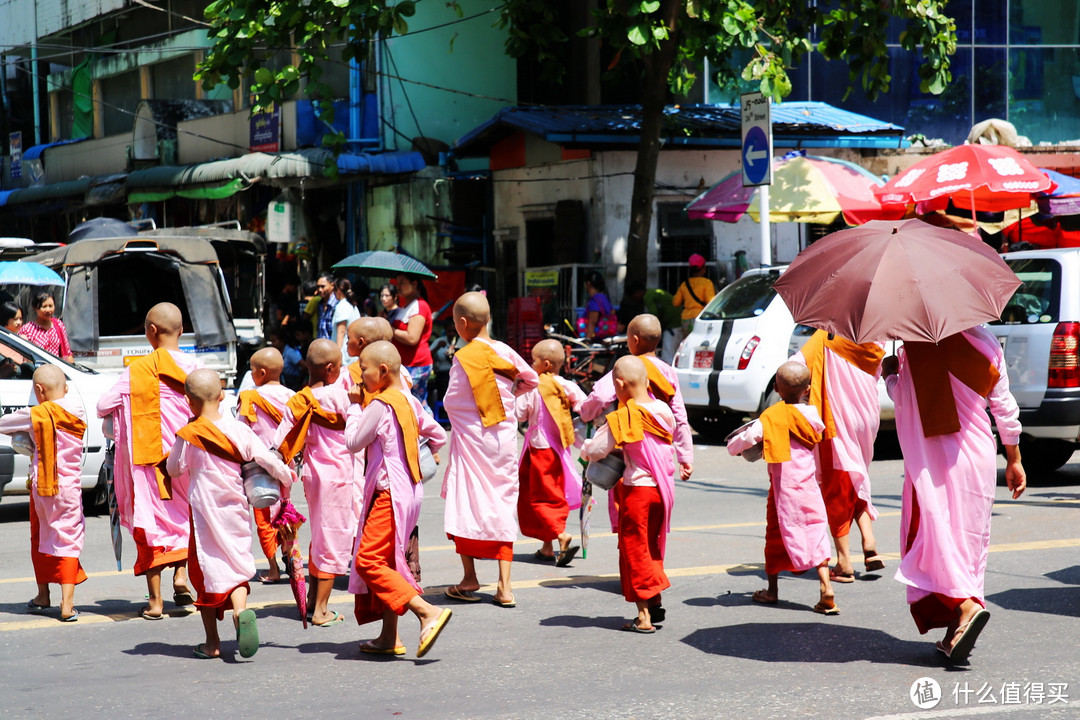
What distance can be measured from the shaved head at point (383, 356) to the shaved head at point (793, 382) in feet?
6.84

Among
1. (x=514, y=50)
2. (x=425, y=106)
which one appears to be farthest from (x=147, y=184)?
(x=514, y=50)

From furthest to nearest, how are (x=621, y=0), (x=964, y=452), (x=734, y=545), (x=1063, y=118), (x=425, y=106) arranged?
(x=1063, y=118)
(x=425, y=106)
(x=621, y=0)
(x=734, y=545)
(x=964, y=452)

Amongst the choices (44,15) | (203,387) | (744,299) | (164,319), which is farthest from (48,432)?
(44,15)

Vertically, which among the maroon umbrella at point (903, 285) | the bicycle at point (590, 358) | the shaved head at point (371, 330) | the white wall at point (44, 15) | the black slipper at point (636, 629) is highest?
the white wall at point (44, 15)

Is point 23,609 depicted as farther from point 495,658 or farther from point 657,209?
point 657,209

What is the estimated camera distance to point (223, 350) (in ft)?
49.9

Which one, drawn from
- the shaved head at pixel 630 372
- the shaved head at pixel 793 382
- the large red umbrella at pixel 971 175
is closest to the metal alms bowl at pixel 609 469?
the shaved head at pixel 630 372

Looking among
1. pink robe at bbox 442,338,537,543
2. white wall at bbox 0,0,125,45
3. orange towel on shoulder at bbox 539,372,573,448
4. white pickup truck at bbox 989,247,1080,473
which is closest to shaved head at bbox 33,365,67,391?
pink robe at bbox 442,338,537,543

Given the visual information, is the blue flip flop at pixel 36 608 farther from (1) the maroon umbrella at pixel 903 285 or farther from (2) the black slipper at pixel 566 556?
(1) the maroon umbrella at pixel 903 285

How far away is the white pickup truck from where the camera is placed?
390 inches

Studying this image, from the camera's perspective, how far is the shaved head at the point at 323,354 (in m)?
7.02

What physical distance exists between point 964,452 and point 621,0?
10.7 metres

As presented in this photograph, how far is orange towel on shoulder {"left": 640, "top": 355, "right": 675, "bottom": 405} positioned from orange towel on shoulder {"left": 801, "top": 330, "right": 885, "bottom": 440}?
2.86 ft

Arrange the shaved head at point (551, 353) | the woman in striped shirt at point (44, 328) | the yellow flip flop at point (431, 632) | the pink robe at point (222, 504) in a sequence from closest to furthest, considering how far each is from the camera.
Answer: the yellow flip flop at point (431, 632) → the pink robe at point (222, 504) → the shaved head at point (551, 353) → the woman in striped shirt at point (44, 328)
